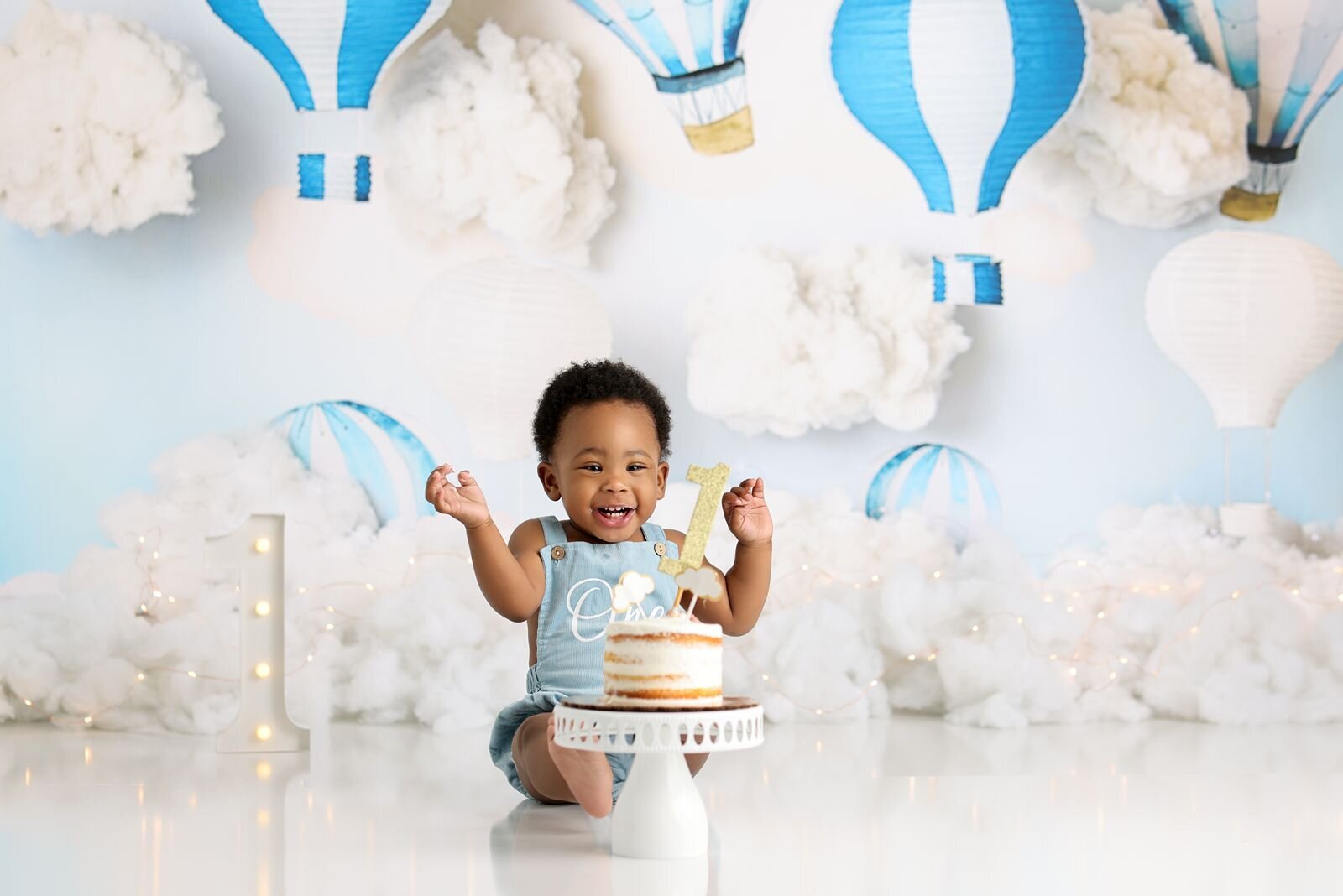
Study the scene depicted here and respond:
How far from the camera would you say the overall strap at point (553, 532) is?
1676mm

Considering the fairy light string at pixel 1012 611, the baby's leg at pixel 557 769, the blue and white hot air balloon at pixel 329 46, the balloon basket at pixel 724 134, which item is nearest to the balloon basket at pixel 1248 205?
the fairy light string at pixel 1012 611

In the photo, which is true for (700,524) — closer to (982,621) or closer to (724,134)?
(982,621)

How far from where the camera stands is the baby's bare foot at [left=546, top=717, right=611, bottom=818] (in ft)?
4.76

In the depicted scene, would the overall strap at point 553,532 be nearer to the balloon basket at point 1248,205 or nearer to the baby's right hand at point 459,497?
the baby's right hand at point 459,497

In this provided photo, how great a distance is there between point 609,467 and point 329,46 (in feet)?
4.22

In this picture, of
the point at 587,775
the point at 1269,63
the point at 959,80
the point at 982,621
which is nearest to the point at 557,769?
the point at 587,775

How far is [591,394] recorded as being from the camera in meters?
1.67

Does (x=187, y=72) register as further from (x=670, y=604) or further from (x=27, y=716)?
(x=670, y=604)

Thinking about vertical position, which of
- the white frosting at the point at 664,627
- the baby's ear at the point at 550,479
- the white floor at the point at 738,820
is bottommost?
the white floor at the point at 738,820

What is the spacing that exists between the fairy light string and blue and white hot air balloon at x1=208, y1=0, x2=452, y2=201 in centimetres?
72

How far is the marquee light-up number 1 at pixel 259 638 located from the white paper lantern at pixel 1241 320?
1707 millimetres

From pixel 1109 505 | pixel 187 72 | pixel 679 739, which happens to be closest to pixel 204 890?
pixel 679 739

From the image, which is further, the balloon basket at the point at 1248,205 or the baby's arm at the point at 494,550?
the balloon basket at the point at 1248,205

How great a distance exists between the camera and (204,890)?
48.7 inches
